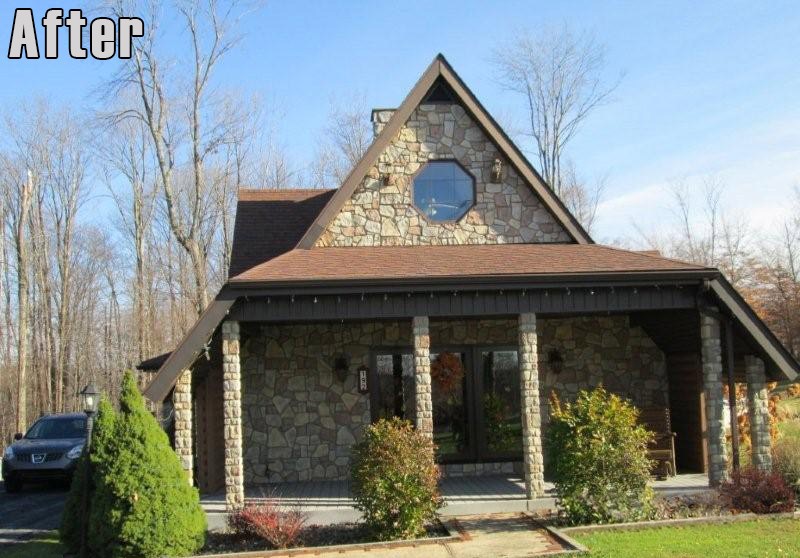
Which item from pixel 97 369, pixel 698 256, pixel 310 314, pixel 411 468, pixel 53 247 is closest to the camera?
pixel 411 468

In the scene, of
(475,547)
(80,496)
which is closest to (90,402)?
(80,496)

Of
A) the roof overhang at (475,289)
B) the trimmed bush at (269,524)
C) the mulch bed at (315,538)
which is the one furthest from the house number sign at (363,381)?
the trimmed bush at (269,524)

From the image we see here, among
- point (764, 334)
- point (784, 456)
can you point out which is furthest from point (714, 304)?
point (784, 456)

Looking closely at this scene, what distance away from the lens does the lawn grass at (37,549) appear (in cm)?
1021

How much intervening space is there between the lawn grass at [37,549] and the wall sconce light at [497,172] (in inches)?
345

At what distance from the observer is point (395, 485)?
31.1ft

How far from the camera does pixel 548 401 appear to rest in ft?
47.8

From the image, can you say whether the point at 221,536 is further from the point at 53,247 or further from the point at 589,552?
the point at 53,247

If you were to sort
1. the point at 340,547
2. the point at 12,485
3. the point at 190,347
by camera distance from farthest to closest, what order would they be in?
the point at 12,485, the point at 190,347, the point at 340,547

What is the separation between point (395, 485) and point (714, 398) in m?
5.34

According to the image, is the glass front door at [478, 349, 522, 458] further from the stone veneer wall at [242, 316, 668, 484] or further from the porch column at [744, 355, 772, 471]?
the porch column at [744, 355, 772, 471]

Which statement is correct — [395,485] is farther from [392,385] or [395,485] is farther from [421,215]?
[421,215]

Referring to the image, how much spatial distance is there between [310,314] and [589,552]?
16.7ft

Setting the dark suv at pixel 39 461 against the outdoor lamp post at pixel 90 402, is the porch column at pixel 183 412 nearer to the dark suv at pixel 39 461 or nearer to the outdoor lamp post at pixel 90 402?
the outdoor lamp post at pixel 90 402
